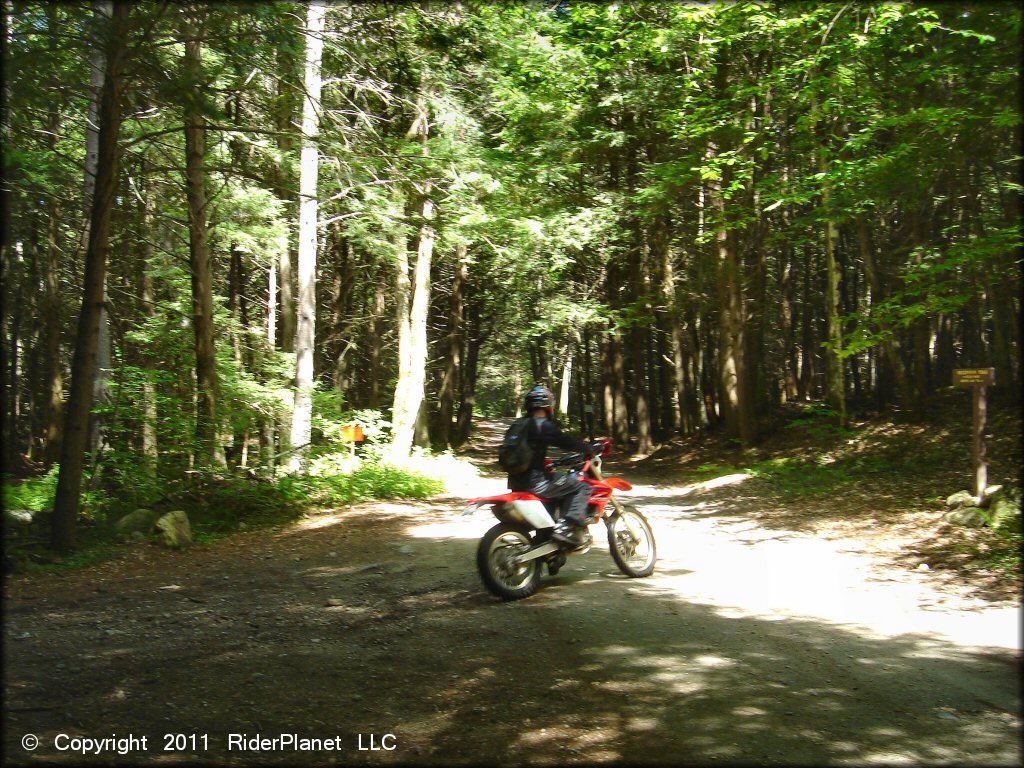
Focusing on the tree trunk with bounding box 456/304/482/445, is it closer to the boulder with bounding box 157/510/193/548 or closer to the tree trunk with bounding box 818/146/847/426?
the tree trunk with bounding box 818/146/847/426

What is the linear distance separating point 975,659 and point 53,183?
15101 mm

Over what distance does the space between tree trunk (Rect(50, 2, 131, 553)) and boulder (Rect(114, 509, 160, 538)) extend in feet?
2.98

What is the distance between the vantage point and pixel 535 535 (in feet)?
24.5

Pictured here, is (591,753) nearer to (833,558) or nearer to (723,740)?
(723,740)

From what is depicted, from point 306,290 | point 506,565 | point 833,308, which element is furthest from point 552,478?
point 833,308

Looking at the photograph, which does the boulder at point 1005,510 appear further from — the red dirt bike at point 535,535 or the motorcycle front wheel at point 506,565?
the motorcycle front wheel at point 506,565

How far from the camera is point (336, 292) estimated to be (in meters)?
25.4

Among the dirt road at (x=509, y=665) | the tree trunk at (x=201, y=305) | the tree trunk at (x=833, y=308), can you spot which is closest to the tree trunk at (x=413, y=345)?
the tree trunk at (x=201, y=305)

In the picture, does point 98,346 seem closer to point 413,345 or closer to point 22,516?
point 22,516

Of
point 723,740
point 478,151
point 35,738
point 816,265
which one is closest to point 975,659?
point 723,740

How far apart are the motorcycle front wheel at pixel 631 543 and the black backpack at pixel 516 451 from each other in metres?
1.34

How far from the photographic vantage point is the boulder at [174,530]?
10.3 m

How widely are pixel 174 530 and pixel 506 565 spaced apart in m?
5.71

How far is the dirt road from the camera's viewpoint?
12.8 ft
